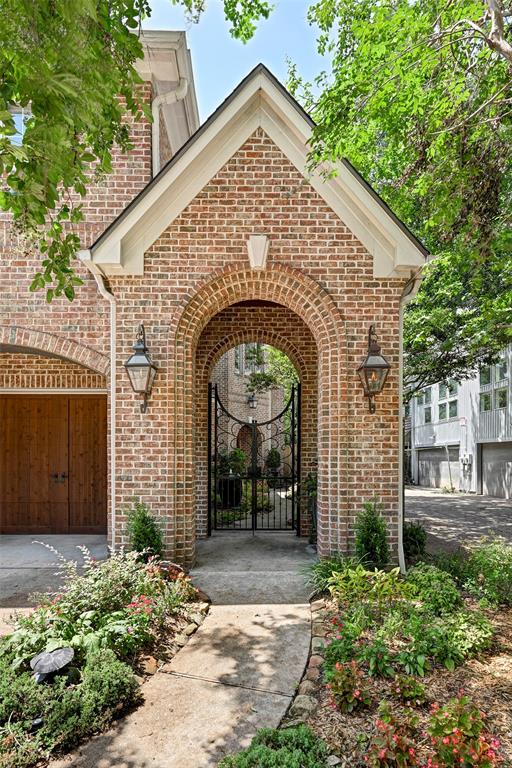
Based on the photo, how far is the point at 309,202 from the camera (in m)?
6.13

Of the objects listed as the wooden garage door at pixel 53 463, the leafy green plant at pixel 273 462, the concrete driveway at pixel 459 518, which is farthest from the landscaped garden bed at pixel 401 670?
the wooden garage door at pixel 53 463

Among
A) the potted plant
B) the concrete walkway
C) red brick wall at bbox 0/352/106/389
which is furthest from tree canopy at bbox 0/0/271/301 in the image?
the potted plant

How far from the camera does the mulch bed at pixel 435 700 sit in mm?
2984

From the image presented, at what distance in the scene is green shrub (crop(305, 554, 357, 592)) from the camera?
5.46 m

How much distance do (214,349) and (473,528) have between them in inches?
305

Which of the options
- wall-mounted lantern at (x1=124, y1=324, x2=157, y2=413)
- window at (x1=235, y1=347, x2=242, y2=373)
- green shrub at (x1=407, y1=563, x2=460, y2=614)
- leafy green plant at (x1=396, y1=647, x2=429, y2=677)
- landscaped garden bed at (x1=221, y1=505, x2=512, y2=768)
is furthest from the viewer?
window at (x1=235, y1=347, x2=242, y2=373)

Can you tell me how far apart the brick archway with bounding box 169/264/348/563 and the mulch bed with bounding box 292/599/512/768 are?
2115 millimetres

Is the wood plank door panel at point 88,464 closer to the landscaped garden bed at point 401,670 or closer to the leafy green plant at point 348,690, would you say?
the landscaped garden bed at point 401,670

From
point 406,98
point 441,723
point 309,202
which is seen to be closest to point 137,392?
point 309,202

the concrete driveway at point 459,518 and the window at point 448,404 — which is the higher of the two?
the window at point 448,404

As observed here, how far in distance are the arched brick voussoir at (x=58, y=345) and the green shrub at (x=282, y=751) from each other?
528cm

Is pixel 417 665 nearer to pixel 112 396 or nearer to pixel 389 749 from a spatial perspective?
pixel 389 749

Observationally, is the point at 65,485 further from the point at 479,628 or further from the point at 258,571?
the point at 479,628

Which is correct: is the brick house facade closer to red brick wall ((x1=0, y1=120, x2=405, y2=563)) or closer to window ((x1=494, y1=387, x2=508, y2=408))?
red brick wall ((x1=0, y1=120, x2=405, y2=563))
